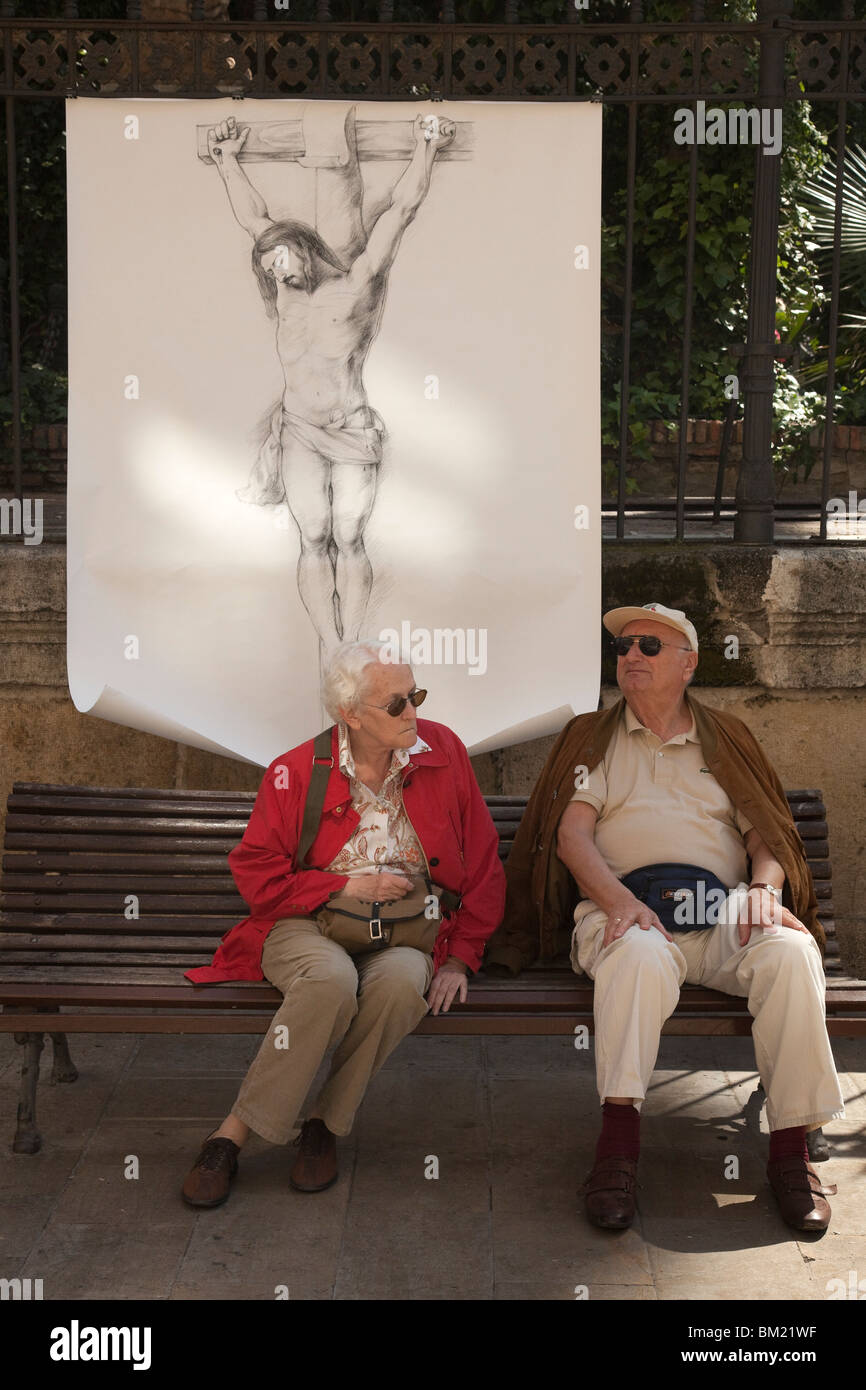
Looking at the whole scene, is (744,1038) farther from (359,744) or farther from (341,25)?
(341,25)

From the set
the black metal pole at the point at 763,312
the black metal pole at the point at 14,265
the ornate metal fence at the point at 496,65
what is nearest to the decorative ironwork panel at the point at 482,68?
the ornate metal fence at the point at 496,65

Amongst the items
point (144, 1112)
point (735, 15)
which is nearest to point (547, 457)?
point (144, 1112)

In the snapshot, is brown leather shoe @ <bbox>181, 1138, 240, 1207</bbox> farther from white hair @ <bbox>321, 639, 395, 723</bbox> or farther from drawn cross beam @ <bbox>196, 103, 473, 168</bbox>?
drawn cross beam @ <bbox>196, 103, 473, 168</bbox>

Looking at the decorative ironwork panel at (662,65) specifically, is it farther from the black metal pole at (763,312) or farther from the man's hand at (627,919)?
the man's hand at (627,919)

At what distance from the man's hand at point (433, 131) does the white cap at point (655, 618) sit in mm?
1448

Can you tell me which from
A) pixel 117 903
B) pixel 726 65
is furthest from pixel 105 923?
pixel 726 65

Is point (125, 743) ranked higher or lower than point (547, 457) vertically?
lower

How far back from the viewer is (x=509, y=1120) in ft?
13.0

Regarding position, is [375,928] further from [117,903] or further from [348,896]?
[117,903]

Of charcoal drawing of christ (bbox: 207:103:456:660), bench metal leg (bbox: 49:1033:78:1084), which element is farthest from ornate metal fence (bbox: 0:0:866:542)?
bench metal leg (bbox: 49:1033:78:1084)

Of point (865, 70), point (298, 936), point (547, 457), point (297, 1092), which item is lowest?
point (297, 1092)

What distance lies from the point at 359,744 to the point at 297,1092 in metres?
0.85

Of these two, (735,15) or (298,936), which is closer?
(298,936)

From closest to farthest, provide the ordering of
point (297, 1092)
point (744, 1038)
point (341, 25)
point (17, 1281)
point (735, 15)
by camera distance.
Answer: point (17, 1281), point (297, 1092), point (341, 25), point (744, 1038), point (735, 15)
